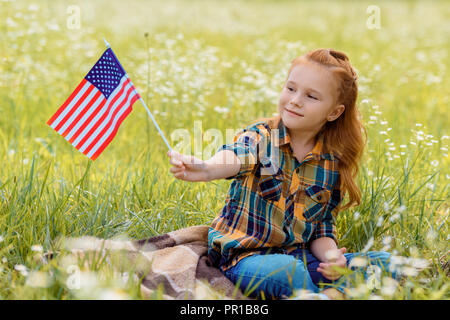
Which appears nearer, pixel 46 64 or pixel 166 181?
pixel 166 181

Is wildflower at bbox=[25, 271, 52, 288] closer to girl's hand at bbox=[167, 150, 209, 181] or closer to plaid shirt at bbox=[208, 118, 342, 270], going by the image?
girl's hand at bbox=[167, 150, 209, 181]

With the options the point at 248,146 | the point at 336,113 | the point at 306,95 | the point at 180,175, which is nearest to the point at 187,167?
the point at 180,175

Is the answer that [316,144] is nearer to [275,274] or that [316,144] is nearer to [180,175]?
[275,274]

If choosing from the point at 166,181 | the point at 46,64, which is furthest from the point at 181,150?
the point at 46,64

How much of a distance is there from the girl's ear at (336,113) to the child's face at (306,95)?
8 centimetres

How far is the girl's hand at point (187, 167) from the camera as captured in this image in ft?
6.89

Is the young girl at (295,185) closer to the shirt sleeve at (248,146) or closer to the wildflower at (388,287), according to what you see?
the shirt sleeve at (248,146)

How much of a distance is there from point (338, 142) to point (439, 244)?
27.7 inches

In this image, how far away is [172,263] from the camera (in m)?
2.46

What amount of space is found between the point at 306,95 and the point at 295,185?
0.43 metres

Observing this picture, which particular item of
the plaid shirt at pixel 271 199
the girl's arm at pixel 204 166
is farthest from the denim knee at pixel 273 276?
the girl's arm at pixel 204 166
